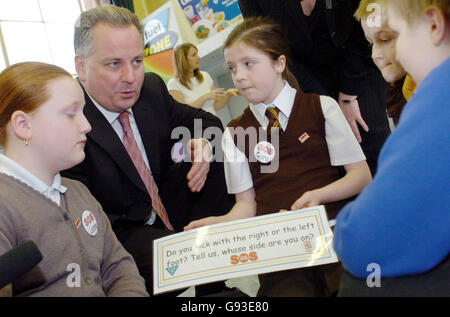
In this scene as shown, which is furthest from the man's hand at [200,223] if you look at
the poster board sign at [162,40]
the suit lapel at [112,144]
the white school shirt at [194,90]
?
the poster board sign at [162,40]

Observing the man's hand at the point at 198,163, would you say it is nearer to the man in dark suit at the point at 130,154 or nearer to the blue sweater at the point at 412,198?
the man in dark suit at the point at 130,154

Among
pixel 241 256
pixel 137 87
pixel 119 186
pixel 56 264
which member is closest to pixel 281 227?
pixel 241 256

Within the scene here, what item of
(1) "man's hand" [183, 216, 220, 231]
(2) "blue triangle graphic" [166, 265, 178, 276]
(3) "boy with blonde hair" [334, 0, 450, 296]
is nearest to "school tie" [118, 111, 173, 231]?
(1) "man's hand" [183, 216, 220, 231]

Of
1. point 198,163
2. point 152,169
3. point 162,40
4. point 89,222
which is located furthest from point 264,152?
point 162,40

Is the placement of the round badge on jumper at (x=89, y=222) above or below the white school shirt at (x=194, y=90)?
below

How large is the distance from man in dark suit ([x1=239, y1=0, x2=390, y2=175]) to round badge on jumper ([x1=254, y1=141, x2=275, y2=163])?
1.16 ft

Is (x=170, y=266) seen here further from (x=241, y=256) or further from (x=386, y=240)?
(x=386, y=240)

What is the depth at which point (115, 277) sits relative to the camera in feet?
2.78

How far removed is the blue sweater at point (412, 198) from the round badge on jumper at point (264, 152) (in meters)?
0.63

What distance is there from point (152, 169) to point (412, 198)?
973 mm

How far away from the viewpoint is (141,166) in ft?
4.11

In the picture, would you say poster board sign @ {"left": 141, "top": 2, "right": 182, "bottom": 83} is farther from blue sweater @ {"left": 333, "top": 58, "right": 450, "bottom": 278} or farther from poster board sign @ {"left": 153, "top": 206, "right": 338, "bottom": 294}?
blue sweater @ {"left": 333, "top": 58, "right": 450, "bottom": 278}

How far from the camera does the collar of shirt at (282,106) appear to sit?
3.70 ft

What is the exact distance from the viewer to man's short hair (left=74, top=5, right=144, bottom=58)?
121cm
